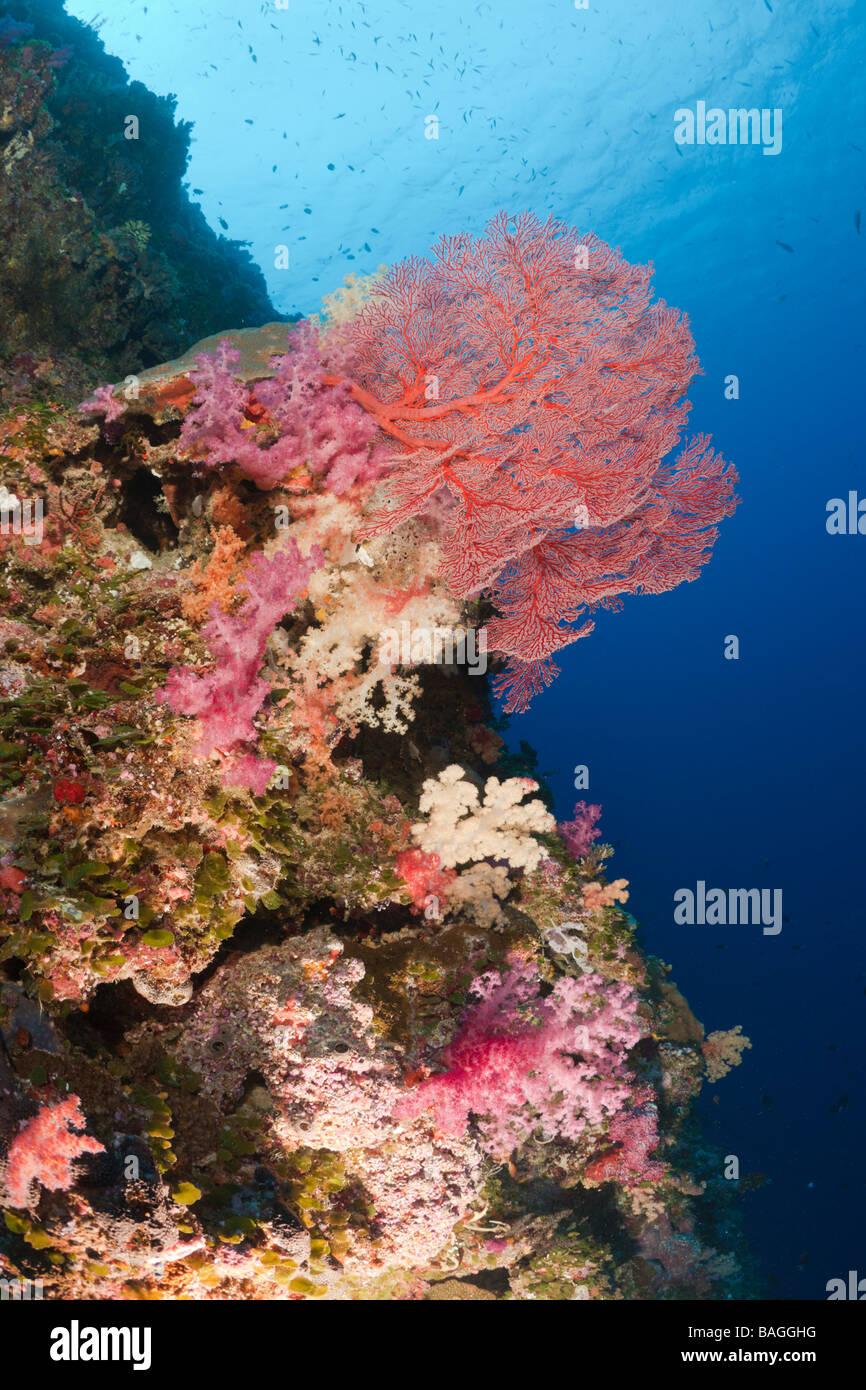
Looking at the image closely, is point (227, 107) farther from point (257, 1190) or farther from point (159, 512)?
point (257, 1190)

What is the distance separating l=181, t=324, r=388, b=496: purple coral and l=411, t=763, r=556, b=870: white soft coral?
8.03 ft

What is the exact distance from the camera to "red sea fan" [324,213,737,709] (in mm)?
4852

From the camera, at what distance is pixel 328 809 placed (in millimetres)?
4965

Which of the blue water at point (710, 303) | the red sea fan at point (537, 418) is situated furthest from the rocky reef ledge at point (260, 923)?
the blue water at point (710, 303)

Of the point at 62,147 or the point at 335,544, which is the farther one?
the point at 62,147

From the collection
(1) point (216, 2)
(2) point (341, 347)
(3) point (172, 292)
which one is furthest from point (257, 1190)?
(1) point (216, 2)

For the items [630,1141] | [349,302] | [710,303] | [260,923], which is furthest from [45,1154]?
[710,303]

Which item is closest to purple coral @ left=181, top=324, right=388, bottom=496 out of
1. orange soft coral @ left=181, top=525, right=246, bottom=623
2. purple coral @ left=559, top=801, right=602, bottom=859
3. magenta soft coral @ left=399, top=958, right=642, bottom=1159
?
orange soft coral @ left=181, top=525, right=246, bottom=623

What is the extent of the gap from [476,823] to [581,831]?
2.08 m

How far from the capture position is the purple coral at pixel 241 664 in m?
4.12

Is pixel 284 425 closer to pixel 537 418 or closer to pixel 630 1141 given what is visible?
pixel 537 418

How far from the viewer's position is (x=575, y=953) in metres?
5.71

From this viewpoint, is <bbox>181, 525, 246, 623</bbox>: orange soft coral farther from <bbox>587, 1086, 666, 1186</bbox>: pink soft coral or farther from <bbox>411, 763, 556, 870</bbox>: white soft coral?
<bbox>587, 1086, 666, 1186</bbox>: pink soft coral
